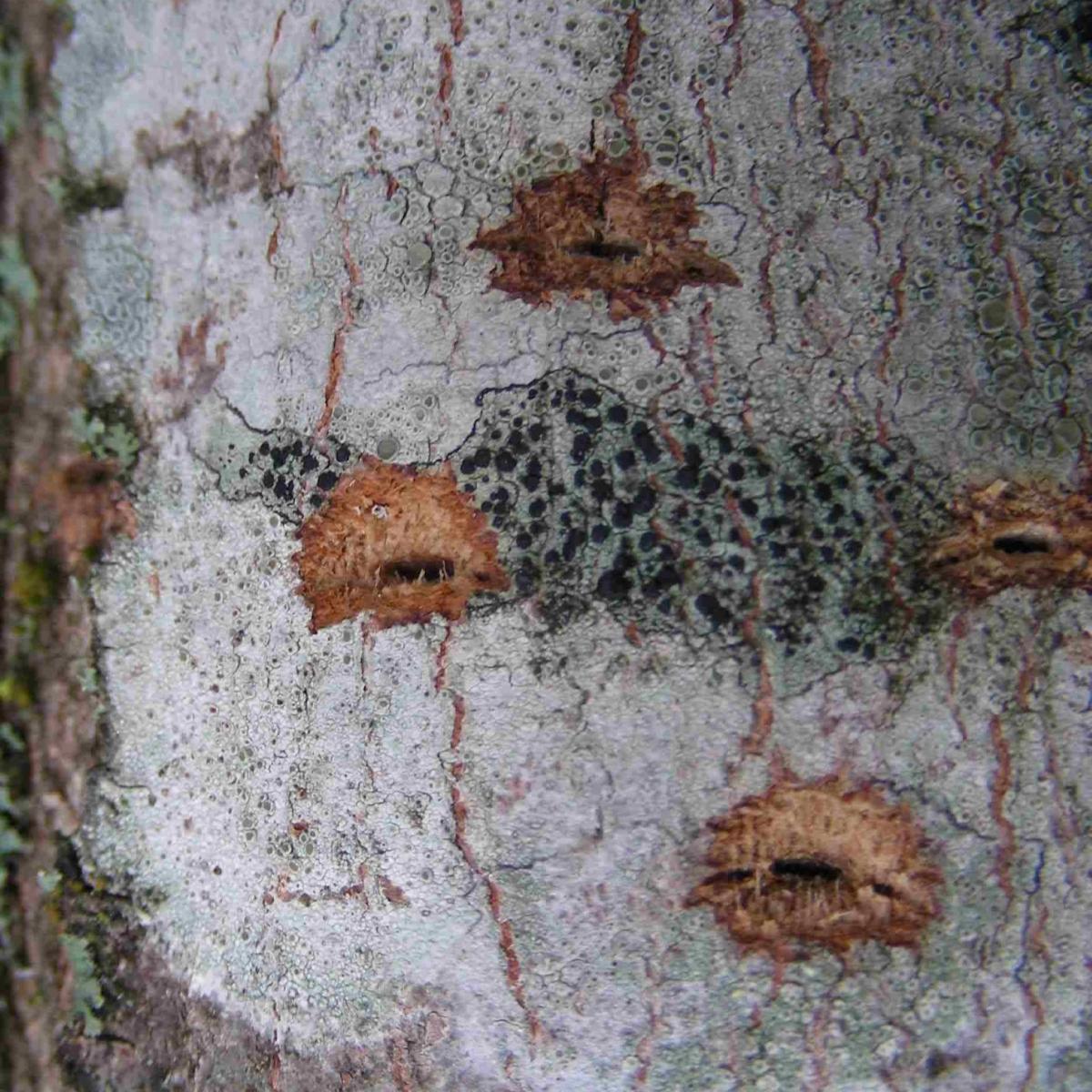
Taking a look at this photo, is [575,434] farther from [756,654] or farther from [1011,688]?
[1011,688]

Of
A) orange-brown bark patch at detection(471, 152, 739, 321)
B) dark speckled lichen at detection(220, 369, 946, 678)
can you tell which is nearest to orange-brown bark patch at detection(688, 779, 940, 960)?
dark speckled lichen at detection(220, 369, 946, 678)

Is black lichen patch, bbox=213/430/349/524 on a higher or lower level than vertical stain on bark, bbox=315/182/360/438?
lower

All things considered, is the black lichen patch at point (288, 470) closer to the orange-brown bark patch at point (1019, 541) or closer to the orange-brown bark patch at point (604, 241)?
the orange-brown bark patch at point (604, 241)

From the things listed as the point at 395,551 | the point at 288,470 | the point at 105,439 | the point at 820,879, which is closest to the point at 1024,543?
the point at 820,879

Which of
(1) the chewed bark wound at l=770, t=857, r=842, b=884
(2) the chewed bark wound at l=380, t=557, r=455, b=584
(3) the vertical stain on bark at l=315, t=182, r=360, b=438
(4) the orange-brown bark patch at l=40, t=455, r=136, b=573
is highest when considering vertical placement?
(3) the vertical stain on bark at l=315, t=182, r=360, b=438

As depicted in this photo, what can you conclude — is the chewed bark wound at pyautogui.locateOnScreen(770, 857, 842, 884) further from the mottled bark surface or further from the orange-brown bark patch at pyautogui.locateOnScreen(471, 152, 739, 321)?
the orange-brown bark patch at pyautogui.locateOnScreen(471, 152, 739, 321)

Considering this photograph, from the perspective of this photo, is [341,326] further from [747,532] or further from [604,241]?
[747,532]

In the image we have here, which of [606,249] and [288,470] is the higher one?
[606,249]
